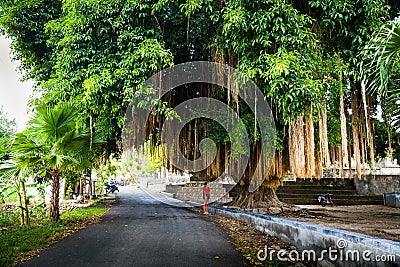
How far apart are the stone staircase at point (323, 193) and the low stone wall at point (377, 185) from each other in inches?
16.4

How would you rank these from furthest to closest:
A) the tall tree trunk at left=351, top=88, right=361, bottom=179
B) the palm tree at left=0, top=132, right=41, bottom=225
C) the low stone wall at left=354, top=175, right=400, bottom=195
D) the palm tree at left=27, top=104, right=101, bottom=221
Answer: the low stone wall at left=354, top=175, right=400, bottom=195
the tall tree trunk at left=351, top=88, right=361, bottom=179
the palm tree at left=27, top=104, right=101, bottom=221
the palm tree at left=0, top=132, right=41, bottom=225

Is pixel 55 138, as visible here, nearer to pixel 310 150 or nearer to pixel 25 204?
pixel 25 204

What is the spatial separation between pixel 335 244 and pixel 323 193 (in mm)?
12719

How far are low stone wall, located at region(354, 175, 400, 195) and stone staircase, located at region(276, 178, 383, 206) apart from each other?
42cm

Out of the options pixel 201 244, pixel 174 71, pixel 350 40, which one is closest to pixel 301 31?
pixel 350 40

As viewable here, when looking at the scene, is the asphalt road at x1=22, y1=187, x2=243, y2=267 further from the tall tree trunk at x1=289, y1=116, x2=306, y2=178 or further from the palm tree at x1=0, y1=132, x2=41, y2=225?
the tall tree trunk at x1=289, y1=116, x2=306, y2=178

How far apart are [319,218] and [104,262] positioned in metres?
7.29

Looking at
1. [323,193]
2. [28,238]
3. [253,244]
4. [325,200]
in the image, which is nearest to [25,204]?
[28,238]

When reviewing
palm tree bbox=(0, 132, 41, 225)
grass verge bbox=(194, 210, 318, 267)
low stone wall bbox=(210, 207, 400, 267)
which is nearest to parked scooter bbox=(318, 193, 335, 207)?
grass verge bbox=(194, 210, 318, 267)

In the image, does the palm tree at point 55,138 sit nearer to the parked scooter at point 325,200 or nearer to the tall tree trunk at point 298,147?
the tall tree trunk at point 298,147

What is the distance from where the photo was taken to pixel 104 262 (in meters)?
A: 4.44

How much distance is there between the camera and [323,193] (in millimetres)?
15922

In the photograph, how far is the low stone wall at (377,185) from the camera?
15812mm

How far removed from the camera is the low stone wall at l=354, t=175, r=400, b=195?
51.9ft
